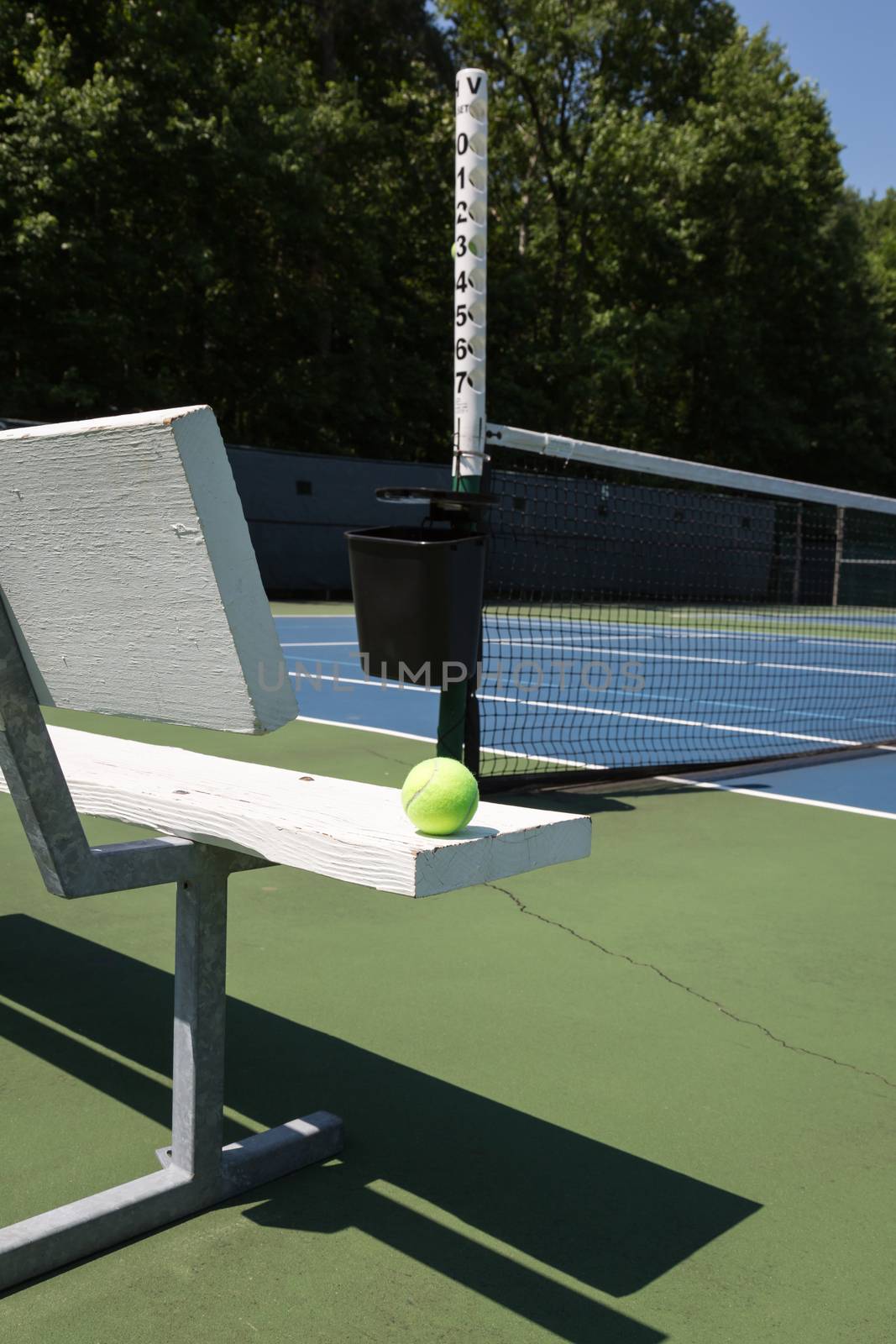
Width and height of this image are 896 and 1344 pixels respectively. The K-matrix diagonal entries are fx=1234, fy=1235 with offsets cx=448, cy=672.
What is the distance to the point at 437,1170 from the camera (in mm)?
2283

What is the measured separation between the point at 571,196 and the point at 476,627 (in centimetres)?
3213

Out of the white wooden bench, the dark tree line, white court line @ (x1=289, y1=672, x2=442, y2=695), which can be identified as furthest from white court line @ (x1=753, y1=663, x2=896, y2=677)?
the dark tree line

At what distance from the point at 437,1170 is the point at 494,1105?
30 centimetres

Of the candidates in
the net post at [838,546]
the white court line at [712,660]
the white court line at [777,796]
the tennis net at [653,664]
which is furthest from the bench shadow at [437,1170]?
the white court line at [712,660]

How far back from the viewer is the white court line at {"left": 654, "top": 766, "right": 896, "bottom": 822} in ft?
18.7

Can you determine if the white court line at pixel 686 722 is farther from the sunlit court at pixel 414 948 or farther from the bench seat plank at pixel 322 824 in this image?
the bench seat plank at pixel 322 824

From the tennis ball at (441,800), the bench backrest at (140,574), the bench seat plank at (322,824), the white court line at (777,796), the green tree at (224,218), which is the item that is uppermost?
the green tree at (224,218)

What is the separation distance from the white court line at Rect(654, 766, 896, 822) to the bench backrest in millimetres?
4493

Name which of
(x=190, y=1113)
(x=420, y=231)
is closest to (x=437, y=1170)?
(x=190, y=1113)

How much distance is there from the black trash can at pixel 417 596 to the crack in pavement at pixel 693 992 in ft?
2.90

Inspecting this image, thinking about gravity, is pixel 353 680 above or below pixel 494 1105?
below

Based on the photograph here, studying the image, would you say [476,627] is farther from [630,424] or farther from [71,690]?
→ [630,424]

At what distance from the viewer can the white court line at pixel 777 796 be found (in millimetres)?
5715

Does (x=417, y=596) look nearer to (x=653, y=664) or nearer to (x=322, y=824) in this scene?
(x=322, y=824)
